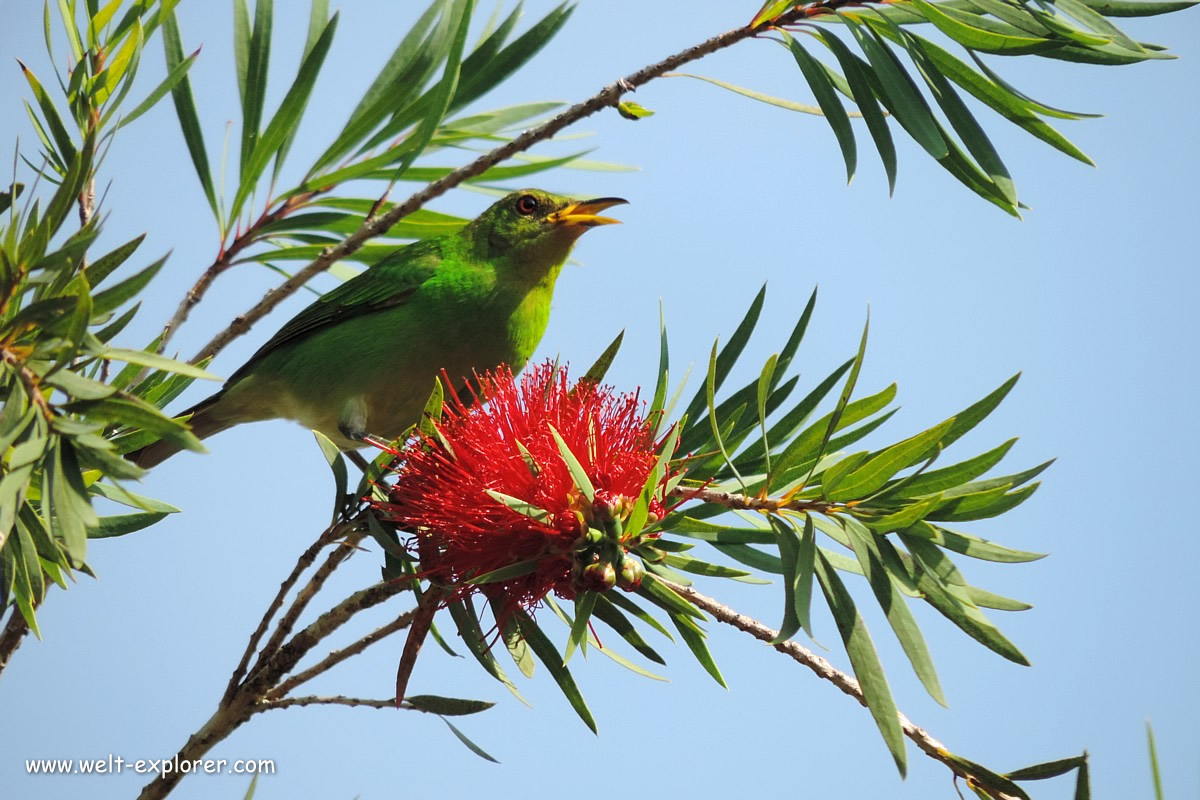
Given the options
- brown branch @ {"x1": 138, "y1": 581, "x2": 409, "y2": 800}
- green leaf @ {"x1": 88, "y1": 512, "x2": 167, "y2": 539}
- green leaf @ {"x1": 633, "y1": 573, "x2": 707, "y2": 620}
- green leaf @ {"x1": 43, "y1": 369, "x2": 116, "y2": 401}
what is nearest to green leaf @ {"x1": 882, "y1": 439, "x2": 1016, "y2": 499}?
green leaf @ {"x1": 633, "y1": 573, "x2": 707, "y2": 620}

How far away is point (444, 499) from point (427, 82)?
1.72m

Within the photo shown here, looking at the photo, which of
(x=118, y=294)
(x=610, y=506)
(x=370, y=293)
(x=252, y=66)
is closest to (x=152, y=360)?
(x=118, y=294)

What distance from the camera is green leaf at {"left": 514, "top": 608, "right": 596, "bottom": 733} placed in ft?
8.06

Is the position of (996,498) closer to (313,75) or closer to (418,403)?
(313,75)

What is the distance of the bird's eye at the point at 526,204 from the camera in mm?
5273

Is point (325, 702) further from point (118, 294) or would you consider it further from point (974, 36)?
point (974, 36)

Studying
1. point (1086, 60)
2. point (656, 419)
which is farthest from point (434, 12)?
point (1086, 60)

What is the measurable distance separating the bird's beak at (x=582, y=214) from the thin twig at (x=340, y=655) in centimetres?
293

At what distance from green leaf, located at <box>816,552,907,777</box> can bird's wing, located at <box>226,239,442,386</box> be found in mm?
3336

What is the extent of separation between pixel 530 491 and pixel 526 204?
3290mm

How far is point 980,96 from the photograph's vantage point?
2.64 metres

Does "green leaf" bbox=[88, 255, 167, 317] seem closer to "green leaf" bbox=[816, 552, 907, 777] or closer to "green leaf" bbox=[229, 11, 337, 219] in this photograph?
"green leaf" bbox=[816, 552, 907, 777]

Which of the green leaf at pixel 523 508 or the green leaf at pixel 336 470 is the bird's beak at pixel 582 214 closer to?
the green leaf at pixel 336 470

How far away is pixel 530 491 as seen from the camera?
2189 millimetres
